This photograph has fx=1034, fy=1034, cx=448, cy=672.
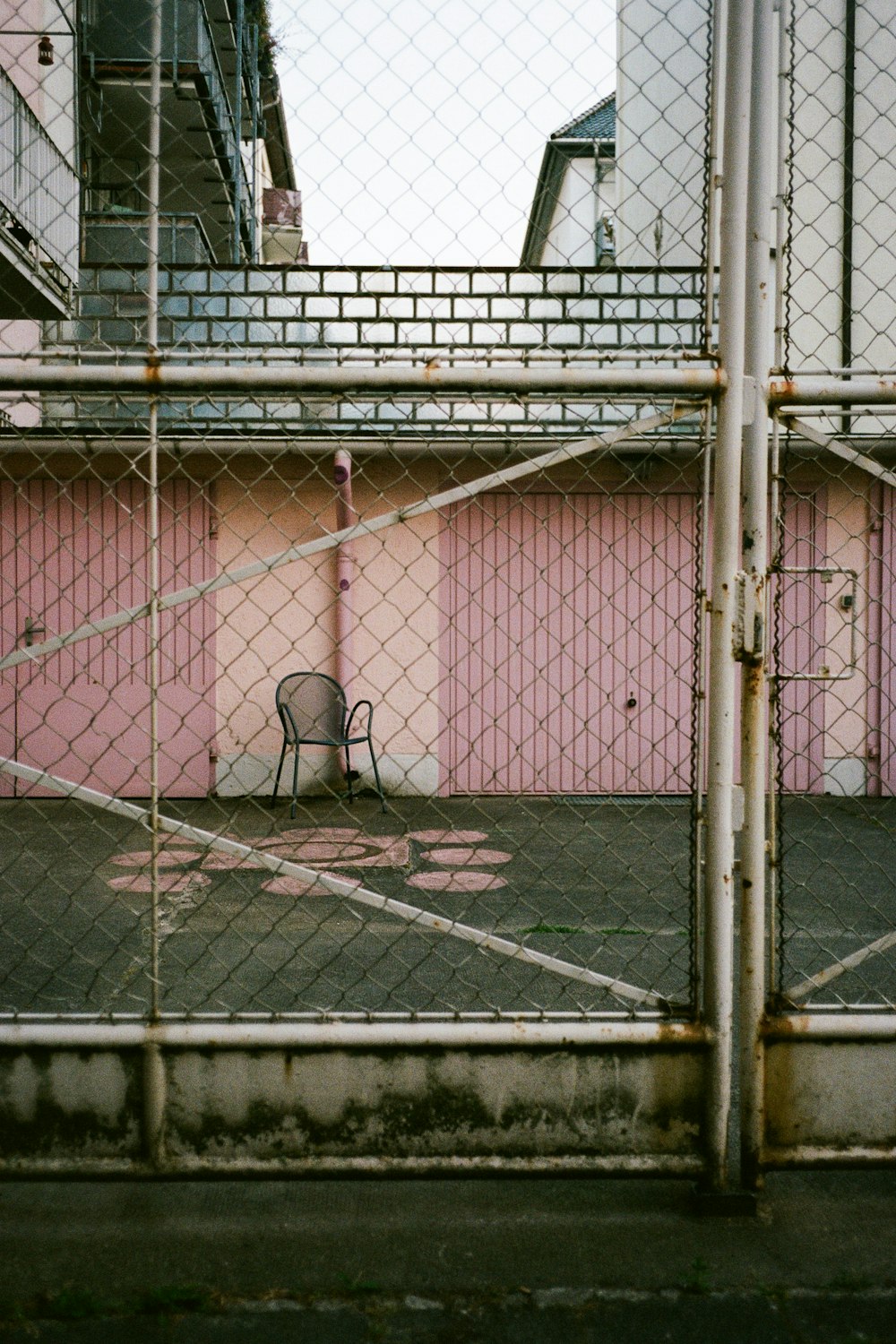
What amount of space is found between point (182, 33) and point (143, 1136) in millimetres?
9663

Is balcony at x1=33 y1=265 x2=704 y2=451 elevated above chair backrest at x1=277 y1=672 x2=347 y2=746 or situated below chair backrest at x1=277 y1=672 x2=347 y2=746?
above

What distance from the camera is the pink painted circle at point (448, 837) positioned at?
648cm

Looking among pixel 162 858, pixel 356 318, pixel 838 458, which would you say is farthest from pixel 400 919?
pixel 838 458

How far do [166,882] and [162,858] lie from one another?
1.60 feet

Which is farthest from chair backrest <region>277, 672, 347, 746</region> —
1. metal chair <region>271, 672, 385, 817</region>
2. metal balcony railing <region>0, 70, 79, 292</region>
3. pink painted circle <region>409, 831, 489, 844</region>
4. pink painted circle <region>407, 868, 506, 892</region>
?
metal balcony railing <region>0, 70, 79, 292</region>

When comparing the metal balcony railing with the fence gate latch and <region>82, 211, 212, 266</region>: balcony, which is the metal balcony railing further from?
the fence gate latch

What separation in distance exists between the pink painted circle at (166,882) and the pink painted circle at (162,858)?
0.16 m

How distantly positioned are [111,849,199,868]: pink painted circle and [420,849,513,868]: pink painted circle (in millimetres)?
1355

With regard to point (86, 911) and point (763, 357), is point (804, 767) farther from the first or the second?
point (763, 357)

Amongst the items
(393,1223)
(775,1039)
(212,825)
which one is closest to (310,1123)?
(393,1223)

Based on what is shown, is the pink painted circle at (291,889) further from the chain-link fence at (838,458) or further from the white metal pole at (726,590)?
the chain-link fence at (838,458)

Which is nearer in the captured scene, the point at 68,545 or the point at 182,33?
the point at 68,545

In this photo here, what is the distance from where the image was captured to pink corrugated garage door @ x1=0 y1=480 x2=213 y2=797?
7.94 m

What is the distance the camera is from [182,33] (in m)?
8.97
